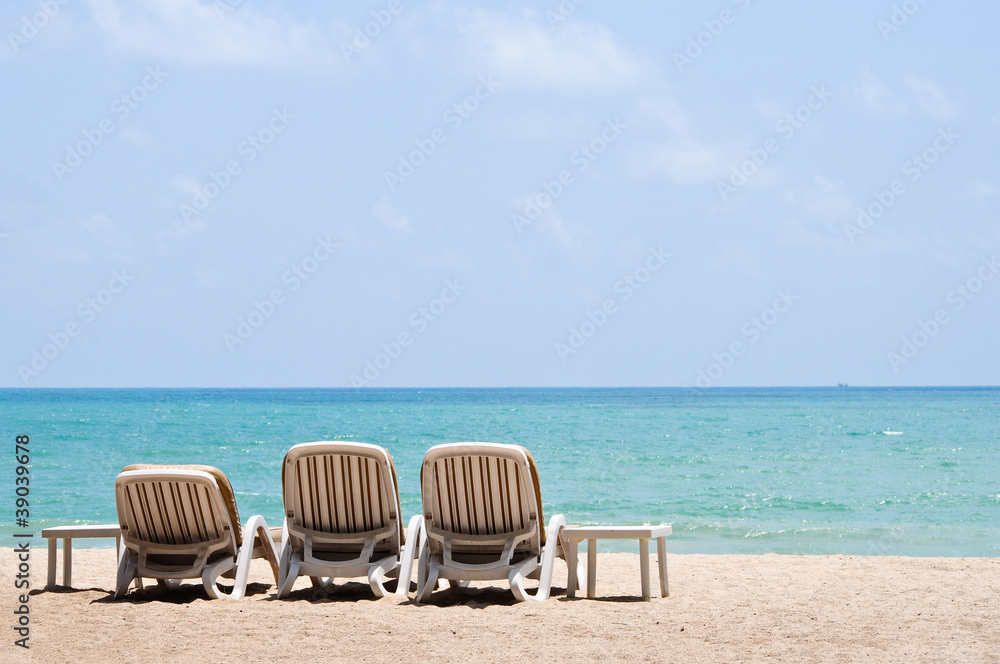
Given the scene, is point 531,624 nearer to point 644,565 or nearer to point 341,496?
point 644,565

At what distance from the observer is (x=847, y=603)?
19.8ft

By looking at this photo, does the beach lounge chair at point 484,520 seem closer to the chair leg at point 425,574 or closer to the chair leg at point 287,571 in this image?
the chair leg at point 425,574

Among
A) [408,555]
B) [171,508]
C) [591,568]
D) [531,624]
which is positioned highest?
[171,508]

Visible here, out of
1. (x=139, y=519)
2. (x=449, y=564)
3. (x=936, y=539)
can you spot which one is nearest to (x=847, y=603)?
(x=449, y=564)

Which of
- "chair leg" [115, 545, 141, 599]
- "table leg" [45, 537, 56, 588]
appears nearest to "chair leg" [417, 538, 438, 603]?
"chair leg" [115, 545, 141, 599]

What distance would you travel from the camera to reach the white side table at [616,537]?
234 inches

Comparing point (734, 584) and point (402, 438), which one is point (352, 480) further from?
point (402, 438)

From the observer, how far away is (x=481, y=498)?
5.84m

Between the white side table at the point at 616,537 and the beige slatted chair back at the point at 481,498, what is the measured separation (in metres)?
0.23

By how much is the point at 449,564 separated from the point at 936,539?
7695 millimetres

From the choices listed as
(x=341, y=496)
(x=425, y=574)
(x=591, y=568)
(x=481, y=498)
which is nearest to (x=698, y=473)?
(x=591, y=568)

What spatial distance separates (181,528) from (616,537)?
101 inches

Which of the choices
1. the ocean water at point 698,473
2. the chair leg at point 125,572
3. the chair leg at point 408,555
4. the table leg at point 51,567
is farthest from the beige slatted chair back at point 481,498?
the ocean water at point 698,473

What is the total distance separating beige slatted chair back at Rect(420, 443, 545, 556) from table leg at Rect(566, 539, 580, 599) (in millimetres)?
227
